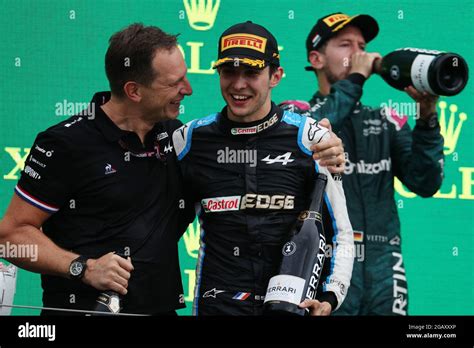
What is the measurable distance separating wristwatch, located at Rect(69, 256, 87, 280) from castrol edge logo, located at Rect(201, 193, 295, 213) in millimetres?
373

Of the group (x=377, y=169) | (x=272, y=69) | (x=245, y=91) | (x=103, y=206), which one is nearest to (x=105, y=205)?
(x=103, y=206)

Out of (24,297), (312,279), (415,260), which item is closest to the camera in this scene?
(312,279)

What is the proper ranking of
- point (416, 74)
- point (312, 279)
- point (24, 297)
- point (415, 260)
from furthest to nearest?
point (415, 260) → point (24, 297) → point (416, 74) → point (312, 279)

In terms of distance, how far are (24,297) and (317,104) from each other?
47.1 inches

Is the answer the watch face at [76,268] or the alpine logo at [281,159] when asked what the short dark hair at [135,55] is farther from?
the watch face at [76,268]

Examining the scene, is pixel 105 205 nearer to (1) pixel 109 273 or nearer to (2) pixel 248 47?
(1) pixel 109 273

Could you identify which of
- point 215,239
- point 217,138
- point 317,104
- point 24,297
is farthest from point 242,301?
point 24,297

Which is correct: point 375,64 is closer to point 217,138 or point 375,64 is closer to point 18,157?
point 217,138

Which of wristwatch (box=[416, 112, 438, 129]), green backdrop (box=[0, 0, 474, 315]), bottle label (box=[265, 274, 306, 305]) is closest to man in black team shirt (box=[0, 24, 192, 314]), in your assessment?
bottle label (box=[265, 274, 306, 305])

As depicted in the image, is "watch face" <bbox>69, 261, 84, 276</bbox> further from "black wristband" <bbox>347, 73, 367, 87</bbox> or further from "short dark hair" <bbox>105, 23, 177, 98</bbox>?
"black wristband" <bbox>347, 73, 367, 87</bbox>

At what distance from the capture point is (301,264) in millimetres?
3135

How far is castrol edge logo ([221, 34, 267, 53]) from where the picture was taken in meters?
3.24

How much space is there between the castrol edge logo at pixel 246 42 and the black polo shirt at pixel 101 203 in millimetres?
349

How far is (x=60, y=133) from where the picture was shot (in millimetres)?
3213
